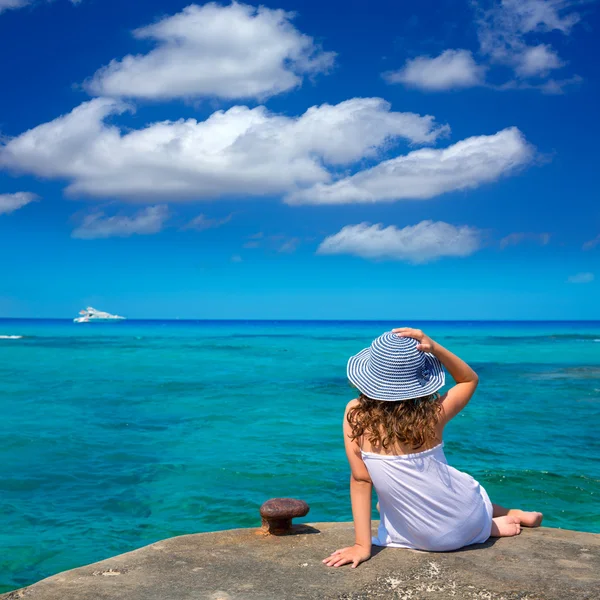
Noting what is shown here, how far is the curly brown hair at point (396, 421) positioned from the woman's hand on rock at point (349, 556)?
582mm

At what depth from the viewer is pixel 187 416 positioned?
13.4m

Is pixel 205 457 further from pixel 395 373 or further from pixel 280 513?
pixel 395 373

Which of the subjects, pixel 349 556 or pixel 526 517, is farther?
pixel 526 517

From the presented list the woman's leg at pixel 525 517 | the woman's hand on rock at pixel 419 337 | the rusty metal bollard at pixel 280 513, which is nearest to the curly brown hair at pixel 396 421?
the woman's hand on rock at pixel 419 337

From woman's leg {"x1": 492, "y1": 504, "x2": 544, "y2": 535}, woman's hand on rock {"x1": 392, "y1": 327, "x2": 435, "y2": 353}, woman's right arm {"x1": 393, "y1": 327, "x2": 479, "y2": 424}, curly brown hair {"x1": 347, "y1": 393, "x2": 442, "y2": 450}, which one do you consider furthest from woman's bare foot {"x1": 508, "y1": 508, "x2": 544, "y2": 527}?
woman's hand on rock {"x1": 392, "y1": 327, "x2": 435, "y2": 353}

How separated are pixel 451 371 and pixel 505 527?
3.71ft

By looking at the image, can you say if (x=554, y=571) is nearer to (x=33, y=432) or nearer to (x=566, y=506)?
(x=566, y=506)

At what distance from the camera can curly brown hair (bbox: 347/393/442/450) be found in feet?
11.3

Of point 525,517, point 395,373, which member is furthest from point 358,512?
point 525,517

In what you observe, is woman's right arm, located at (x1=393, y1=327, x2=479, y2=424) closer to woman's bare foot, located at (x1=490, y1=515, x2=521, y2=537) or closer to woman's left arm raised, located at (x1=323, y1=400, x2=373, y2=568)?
woman's left arm raised, located at (x1=323, y1=400, x2=373, y2=568)

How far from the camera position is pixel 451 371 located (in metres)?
3.62

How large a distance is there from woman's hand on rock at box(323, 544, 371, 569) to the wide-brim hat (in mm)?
863

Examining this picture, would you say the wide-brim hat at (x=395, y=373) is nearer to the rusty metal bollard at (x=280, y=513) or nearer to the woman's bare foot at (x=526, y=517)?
the rusty metal bollard at (x=280, y=513)

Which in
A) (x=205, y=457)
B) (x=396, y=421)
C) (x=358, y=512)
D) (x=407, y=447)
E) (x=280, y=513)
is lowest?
(x=205, y=457)
